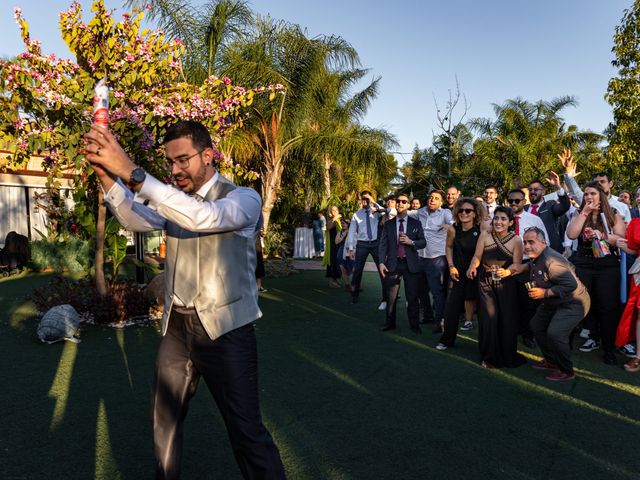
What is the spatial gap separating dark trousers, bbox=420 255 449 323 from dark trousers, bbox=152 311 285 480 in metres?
5.49

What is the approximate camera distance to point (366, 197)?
9.34 metres

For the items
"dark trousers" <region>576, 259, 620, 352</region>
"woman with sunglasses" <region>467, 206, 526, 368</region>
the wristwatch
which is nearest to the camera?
the wristwatch

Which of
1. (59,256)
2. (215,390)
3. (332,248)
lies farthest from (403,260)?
(59,256)

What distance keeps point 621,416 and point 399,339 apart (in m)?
2.93

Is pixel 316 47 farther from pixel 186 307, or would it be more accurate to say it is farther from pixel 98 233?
pixel 186 307

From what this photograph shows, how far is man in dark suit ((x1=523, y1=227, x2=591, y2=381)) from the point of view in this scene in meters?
5.23

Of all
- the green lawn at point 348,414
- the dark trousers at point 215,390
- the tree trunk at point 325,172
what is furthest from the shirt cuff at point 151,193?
the tree trunk at point 325,172

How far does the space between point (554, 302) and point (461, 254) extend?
1558 millimetres

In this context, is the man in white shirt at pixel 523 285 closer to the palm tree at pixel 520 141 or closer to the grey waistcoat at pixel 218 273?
the grey waistcoat at pixel 218 273

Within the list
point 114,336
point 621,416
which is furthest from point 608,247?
point 114,336

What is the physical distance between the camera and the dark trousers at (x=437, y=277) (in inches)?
301

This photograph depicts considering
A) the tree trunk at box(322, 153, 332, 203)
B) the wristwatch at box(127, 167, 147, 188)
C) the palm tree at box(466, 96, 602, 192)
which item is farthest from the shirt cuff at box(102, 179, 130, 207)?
the palm tree at box(466, 96, 602, 192)

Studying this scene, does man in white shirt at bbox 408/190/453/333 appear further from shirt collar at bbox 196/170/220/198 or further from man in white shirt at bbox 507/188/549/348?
shirt collar at bbox 196/170/220/198

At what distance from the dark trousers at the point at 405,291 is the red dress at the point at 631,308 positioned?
8.15 feet
